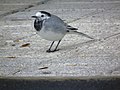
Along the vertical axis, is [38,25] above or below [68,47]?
above

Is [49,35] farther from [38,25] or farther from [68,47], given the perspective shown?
[68,47]

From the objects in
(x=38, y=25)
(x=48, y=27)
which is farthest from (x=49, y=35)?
(x=38, y=25)

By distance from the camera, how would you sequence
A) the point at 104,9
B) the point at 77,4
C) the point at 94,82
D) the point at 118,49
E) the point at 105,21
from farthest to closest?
the point at 77,4 < the point at 104,9 < the point at 105,21 < the point at 118,49 < the point at 94,82

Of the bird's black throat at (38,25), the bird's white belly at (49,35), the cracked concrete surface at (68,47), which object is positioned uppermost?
the bird's black throat at (38,25)

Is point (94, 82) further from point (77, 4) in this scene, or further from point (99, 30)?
point (77, 4)

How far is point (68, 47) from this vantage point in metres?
6.94

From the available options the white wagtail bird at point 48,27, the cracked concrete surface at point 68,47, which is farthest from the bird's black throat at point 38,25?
the cracked concrete surface at point 68,47

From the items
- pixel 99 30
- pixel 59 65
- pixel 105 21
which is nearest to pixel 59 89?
pixel 59 65

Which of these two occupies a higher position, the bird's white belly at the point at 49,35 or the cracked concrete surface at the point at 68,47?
the bird's white belly at the point at 49,35

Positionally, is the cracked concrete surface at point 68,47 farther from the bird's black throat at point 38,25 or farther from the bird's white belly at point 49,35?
the bird's black throat at point 38,25

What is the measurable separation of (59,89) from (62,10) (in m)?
6.00

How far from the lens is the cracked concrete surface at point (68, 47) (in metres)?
5.57

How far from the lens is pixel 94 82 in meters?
4.95

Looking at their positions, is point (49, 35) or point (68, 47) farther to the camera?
point (68, 47)
